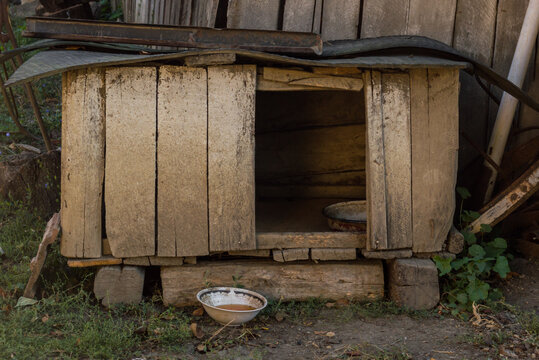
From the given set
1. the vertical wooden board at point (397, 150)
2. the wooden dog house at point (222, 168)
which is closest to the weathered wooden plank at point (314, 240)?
the wooden dog house at point (222, 168)

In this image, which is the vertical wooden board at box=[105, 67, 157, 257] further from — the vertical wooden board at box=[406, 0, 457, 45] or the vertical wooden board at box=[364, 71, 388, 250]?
the vertical wooden board at box=[406, 0, 457, 45]

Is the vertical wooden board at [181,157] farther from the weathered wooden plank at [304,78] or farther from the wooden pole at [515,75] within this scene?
the wooden pole at [515,75]

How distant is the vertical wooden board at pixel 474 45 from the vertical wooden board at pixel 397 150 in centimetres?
103

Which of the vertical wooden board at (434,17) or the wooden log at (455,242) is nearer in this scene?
the wooden log at (455,242)

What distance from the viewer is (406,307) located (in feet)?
13.3

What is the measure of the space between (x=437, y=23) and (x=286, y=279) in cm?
238

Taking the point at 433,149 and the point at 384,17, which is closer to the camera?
the point at 433,149

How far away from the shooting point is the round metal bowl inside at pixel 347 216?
13.7ft

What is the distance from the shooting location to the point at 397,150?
13.0 feet

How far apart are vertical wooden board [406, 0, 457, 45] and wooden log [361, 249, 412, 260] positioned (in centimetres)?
180

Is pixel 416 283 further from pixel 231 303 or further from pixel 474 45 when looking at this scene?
pixel 474 45

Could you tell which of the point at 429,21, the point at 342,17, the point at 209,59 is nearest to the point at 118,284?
the point at 209,59

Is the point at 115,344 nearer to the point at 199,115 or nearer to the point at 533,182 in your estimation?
the point at 199,115

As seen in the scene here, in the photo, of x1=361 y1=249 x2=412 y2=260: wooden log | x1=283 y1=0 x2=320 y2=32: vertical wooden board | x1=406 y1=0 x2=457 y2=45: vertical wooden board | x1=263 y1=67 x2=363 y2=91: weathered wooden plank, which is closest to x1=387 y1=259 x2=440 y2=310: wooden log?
x1=361 y1=249 x2=412 y2=260: wooden log
